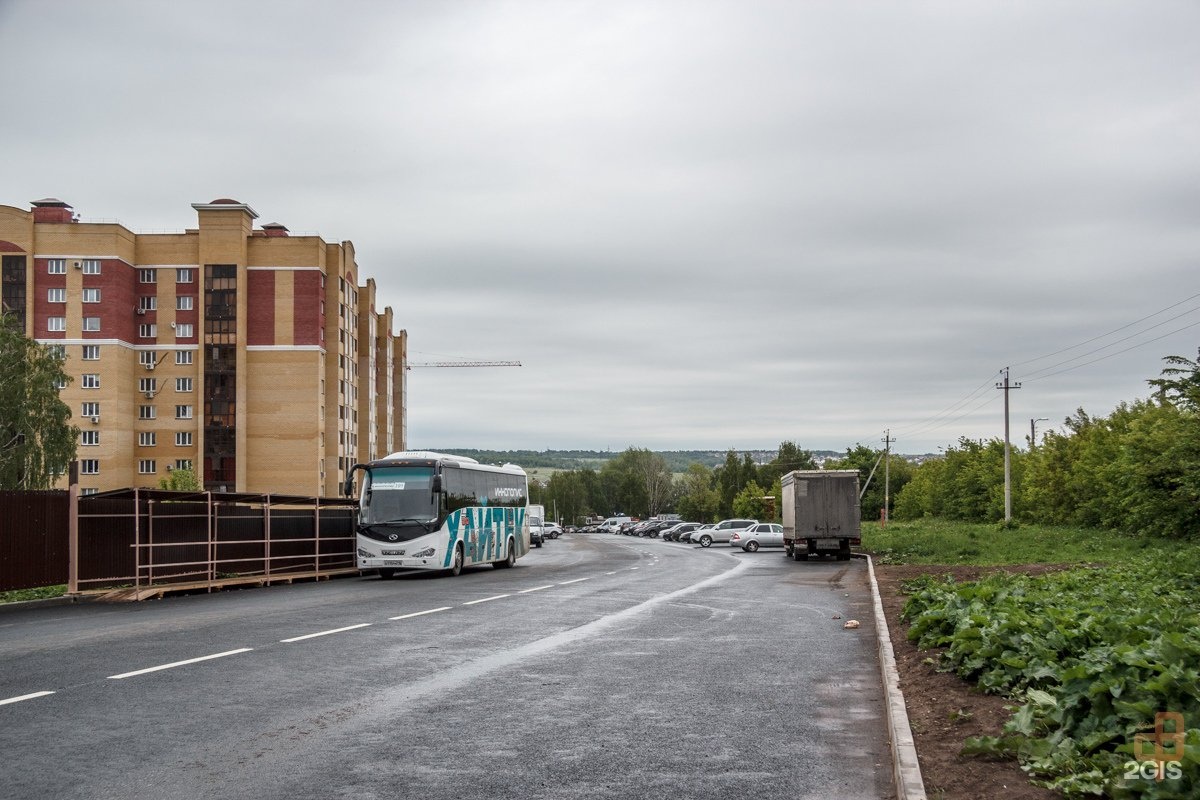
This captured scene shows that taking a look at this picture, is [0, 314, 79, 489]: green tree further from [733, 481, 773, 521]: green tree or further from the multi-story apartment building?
[733, 481, 773, 521]: green tree

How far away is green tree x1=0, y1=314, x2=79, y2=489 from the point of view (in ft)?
179

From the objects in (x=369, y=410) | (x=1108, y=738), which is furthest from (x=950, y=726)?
(x=369, y=410)

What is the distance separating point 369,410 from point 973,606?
101104mm

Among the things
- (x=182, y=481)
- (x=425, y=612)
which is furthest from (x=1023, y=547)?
(x=182, y=481)

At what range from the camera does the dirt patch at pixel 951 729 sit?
5.83m

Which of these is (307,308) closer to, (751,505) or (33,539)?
(751,505)

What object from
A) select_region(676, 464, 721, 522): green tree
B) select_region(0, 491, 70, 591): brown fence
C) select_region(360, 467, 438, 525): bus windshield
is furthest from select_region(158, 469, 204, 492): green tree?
select_region(676, 464, 721, 522): green tree

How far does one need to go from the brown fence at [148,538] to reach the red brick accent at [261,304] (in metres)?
63.5

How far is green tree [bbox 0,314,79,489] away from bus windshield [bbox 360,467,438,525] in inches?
1341

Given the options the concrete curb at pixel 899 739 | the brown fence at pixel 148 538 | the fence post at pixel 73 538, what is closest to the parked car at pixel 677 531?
the brown fence at pixel 148 538

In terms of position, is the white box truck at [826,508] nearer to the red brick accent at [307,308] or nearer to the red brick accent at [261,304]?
the red brick accent at [307,308]

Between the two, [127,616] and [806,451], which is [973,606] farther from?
[806,451]

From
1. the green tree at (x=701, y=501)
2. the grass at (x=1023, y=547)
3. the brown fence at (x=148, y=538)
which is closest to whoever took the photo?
the brown fence at (x=148, y=538)

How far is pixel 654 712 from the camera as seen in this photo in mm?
8508
